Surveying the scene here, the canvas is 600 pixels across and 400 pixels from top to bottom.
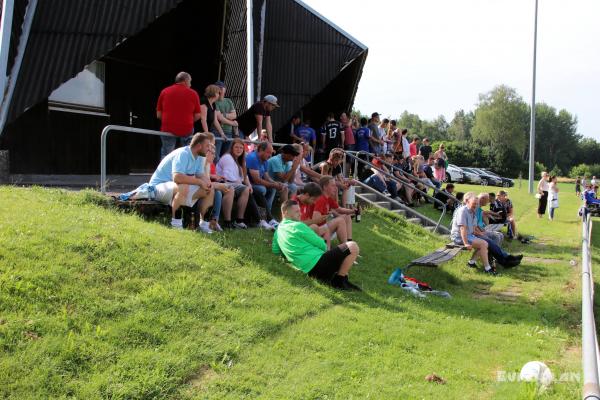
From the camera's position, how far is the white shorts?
7.93 m

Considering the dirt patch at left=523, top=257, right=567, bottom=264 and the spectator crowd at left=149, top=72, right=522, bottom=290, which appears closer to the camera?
the spectator crowd at left=149, top=72, right=522, bottom=290

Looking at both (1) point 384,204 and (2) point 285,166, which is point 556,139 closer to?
(1) point 384,204

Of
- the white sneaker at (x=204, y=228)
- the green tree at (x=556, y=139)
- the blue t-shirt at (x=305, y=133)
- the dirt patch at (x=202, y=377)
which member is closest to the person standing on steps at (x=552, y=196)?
the blue t-shirt at (x=305, y=133)

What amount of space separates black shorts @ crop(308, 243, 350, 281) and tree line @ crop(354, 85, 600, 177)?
2175 inches

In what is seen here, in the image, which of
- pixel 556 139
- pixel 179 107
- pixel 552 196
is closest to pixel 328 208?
pixel 179 107

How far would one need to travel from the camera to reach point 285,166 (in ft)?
34.9

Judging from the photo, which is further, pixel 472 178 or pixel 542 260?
pixel 472 178

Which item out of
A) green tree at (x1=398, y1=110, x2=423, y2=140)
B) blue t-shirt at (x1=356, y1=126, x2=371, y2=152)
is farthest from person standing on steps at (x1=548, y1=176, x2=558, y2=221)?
green tree at (x1=398, y1=110, x2=423, y2=140)

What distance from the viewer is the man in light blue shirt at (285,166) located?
412 inches

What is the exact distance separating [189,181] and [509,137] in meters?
78.8

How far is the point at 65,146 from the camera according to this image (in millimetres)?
12156

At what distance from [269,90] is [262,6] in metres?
2.50

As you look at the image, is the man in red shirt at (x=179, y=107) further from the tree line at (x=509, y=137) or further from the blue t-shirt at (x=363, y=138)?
the tree line at (x=509, y=137)

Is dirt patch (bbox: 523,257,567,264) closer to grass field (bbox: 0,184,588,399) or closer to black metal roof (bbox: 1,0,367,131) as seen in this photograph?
grass field (bbox: 0,184,588,399)
